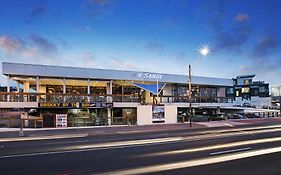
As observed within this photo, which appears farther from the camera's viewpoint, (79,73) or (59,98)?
(79,73)

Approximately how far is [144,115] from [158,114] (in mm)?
2063

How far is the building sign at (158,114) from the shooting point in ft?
99.6

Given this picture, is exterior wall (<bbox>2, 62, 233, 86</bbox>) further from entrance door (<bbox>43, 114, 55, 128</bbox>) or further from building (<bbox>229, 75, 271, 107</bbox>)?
building (<bbox>229, 75, 271, 107</bbox>)

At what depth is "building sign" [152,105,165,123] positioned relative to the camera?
3034 centimetres

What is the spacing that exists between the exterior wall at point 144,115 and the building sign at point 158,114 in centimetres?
56

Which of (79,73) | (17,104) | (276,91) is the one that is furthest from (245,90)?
(17,104)

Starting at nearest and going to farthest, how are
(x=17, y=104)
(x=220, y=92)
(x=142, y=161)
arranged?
(x=142, y=161) → (x=17, y=104) → (x=220, y=92)

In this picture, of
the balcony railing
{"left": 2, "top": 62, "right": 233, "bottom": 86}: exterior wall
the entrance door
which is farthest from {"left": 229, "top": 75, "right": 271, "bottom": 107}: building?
the entrance door

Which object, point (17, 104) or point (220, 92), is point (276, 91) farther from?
point (17, 104)

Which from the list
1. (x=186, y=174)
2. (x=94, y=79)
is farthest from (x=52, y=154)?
(x=94, y=79)

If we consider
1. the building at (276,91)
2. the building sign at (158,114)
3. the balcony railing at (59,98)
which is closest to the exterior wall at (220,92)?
the balcony railing at (59,98)

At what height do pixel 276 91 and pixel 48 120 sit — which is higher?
pixel 276 91

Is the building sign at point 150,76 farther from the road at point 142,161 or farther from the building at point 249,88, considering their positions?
the building at point 249,88

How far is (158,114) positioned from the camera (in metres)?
30.7
